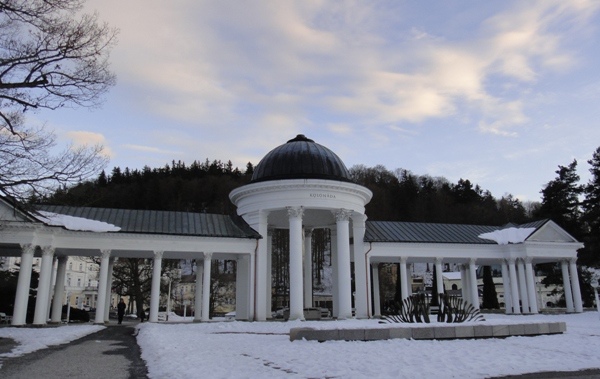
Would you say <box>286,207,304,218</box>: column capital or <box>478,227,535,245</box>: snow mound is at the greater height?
<box>286,207,304,218</box>: column capital

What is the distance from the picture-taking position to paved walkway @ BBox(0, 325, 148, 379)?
9.09m

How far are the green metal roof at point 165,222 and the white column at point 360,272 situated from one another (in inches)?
284

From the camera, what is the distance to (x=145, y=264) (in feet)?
147

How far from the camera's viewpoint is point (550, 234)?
37.8 m

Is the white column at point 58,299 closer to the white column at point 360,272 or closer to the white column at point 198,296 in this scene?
the white column at point 198,296

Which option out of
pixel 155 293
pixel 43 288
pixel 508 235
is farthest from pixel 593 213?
pixel 43 288

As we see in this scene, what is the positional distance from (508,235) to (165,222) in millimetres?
26944

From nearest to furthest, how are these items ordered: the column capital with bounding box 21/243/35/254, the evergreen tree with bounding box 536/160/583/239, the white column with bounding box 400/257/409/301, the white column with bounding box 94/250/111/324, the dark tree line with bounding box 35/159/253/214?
the column capital with bounding box 21/243/35/254, the white column with bounding box 94/250/111/324, the white column with bounding box 400/257/409/301, the evergreen tree with bounding box 536/160/583/239, the dark tree line with bounding box 35/159/253/214

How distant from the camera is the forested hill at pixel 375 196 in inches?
2972

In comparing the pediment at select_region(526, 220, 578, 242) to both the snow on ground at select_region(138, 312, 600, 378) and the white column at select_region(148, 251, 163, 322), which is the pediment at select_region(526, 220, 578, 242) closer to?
the snow on ground at select_region(138, 312, 600, 378)

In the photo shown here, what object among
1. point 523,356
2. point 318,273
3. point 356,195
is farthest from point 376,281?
point 318,273

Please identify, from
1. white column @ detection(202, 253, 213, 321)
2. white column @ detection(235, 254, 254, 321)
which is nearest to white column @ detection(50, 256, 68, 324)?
white column @ detection(202, 253, 213, 321)

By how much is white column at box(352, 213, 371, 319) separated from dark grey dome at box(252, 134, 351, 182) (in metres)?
3.62

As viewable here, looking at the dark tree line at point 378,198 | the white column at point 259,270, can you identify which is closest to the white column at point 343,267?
the white column at point 259,270
